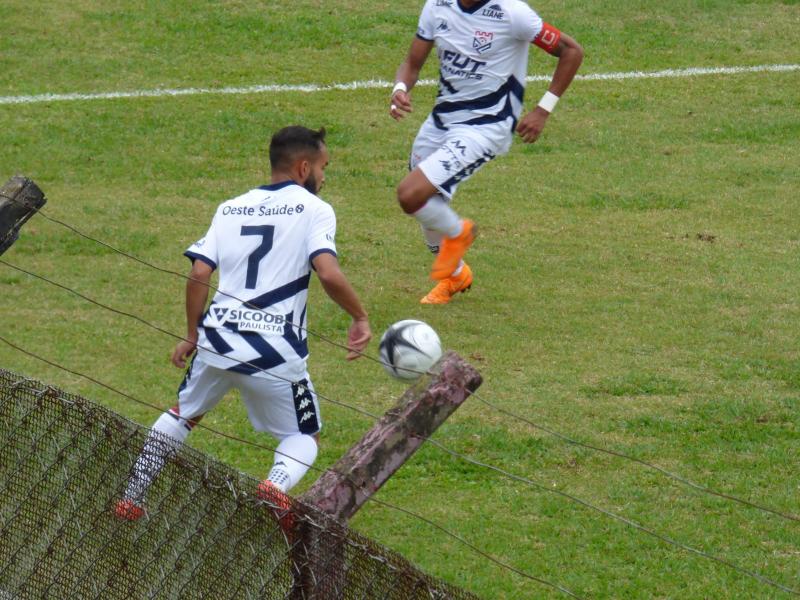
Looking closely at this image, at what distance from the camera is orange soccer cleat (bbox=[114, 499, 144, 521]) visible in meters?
4.43

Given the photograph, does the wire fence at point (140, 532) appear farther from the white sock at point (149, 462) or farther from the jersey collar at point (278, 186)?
the jersey collar at point (278, 186)

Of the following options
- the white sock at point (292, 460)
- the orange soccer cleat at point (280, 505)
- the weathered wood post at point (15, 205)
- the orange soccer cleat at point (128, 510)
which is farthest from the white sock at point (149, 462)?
the weathered wood post at point (15, 205)

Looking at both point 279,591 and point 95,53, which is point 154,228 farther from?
point 279,591

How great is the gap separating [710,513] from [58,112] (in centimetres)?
897

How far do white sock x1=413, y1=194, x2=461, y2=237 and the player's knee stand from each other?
0.17 feet

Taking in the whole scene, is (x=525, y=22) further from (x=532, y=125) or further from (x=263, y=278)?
(x=263, y=278)

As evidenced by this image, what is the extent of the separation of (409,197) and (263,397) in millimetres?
3164

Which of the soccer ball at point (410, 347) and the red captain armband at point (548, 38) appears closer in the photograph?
Result: the soccer ball at point (410, 347)

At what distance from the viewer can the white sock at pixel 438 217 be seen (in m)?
8.71

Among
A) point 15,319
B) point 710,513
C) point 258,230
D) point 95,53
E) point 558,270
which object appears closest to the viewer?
point 258,230

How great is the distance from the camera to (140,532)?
14.6 feet

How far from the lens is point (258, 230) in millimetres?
5762

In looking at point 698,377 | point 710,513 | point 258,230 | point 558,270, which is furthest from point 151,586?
point 558,270

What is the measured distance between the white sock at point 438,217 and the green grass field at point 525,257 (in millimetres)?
621
